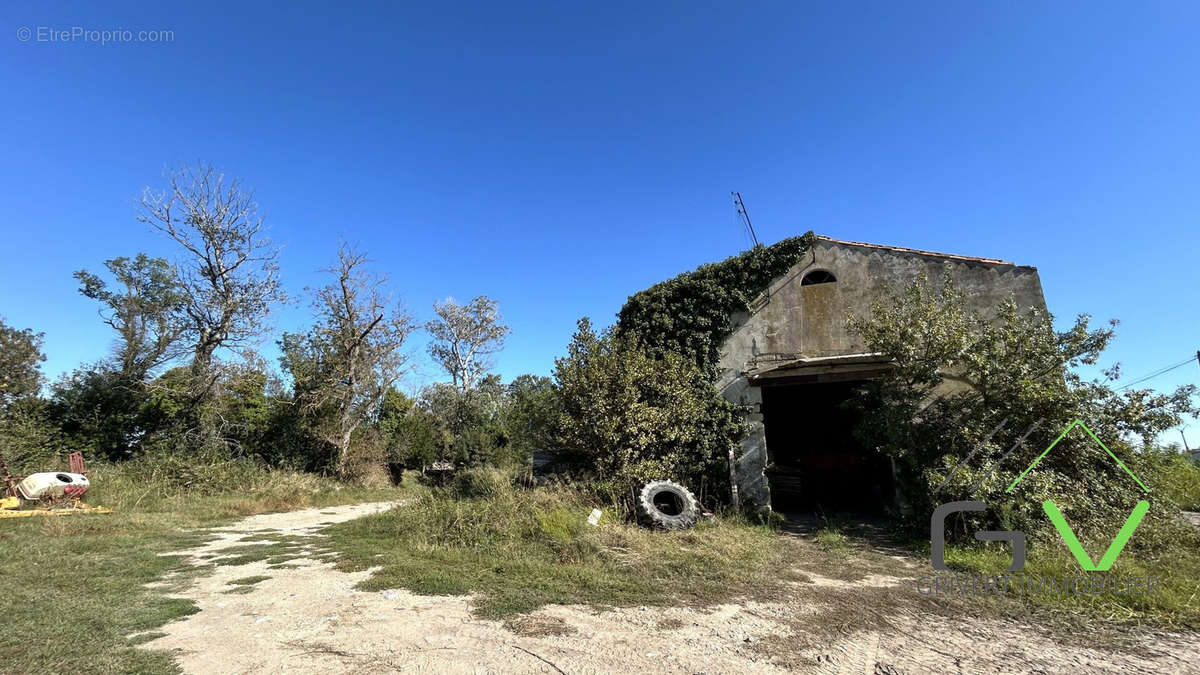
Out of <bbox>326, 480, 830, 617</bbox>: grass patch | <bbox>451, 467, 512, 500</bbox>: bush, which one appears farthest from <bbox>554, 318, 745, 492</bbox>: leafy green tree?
<bbox>451, 467, 512, 500</bbox>: bush

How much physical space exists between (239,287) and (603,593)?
65.8ft

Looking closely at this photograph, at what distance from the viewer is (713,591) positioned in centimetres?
544

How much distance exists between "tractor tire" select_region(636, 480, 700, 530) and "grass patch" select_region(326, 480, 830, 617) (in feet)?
1.08

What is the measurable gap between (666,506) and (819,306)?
228 inches

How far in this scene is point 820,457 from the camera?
12172mm

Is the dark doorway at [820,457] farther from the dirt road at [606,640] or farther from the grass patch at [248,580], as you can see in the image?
the grass patch at [248,580]

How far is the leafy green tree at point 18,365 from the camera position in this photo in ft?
50.2

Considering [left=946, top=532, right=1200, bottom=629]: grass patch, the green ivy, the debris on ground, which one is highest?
the green ivy

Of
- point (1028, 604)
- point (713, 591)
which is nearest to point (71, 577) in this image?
point (713, 591)

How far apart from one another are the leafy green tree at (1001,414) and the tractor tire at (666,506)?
3.51 metres

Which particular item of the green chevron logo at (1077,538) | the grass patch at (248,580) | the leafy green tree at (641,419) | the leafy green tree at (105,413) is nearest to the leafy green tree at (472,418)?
the leafy green tree at (105,413)

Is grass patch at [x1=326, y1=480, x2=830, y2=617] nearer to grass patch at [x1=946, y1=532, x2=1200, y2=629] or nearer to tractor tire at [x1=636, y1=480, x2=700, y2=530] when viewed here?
tractor tire at [x1=636, y1=480, x2=700, y2=530]

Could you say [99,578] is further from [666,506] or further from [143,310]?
[143,310]

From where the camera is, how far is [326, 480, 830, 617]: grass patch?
539cm
